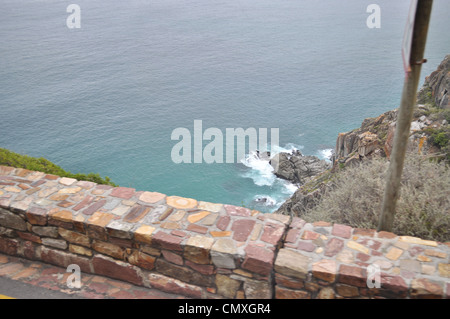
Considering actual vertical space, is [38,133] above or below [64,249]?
below

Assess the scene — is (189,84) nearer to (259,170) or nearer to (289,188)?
(259,170)

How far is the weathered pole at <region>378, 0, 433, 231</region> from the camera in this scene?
3908 millimetres

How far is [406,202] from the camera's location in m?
5.49

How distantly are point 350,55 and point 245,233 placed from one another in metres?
65.5

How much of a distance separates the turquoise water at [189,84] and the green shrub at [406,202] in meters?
23.3

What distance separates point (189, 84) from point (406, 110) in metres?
50.6

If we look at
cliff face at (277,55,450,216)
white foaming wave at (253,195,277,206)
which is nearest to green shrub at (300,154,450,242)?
cliff face at (277,55,450,216)

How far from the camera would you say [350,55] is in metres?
63.2

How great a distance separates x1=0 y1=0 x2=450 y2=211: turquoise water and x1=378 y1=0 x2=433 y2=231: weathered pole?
24.9m

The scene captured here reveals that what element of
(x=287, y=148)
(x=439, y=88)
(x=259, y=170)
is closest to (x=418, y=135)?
(x=439, y=88)

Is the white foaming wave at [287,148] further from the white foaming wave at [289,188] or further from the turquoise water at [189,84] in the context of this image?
the white foaming wave at [289,188]

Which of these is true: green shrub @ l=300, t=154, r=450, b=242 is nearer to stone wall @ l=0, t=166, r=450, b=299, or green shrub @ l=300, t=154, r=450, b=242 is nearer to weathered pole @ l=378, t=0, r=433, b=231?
weathered pole @ l=378, t=0, r=433, b=231
